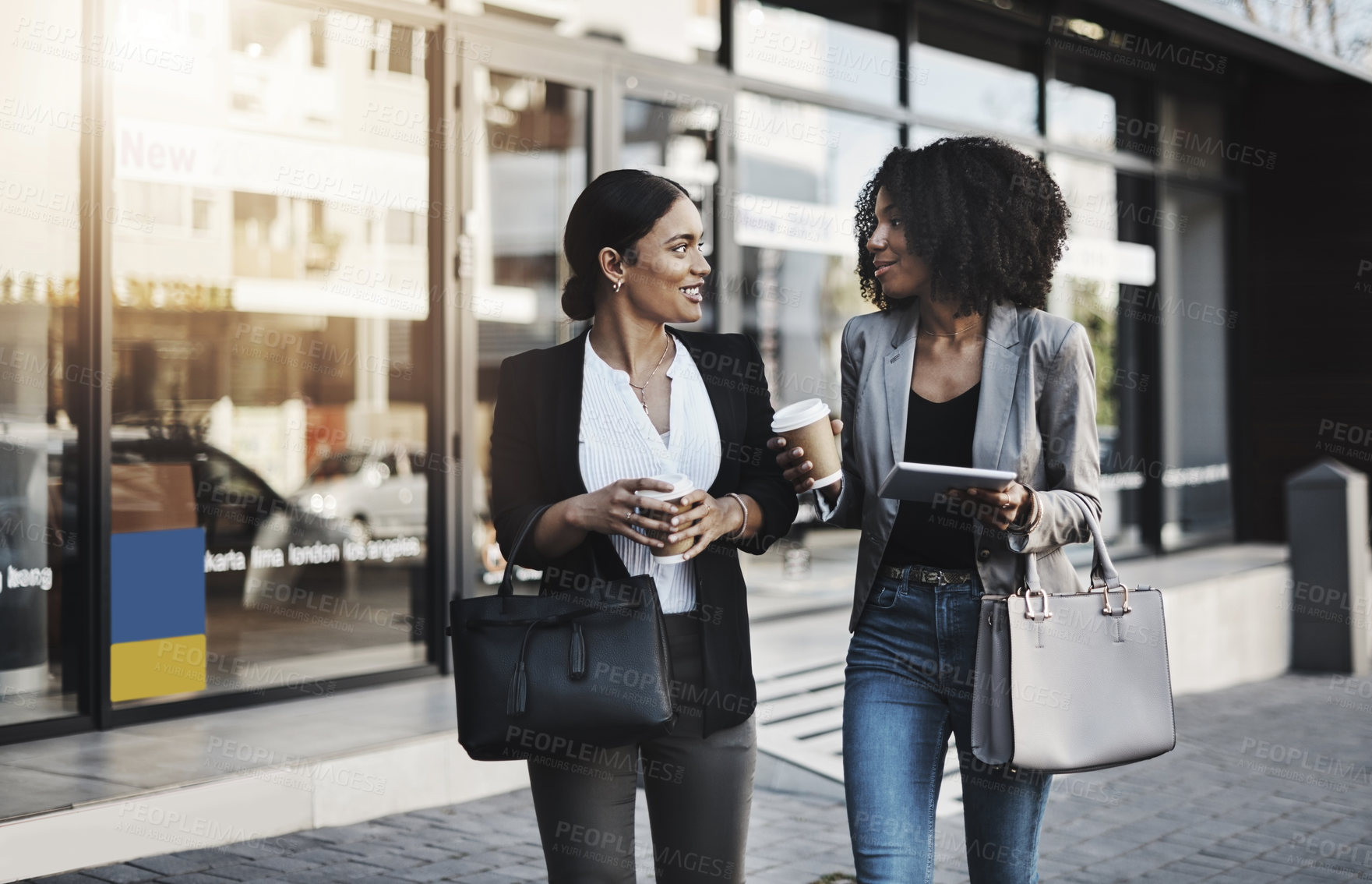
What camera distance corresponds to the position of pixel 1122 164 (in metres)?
11.0

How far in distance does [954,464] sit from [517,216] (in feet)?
18.3

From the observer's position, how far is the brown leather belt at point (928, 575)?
2656 mm

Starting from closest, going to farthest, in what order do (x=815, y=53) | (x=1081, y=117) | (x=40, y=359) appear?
(x=40, y=359)
(x=815, y=53)
(x=1081, y=117)

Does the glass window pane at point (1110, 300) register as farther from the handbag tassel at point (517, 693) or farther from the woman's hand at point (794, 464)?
the handbag tassel at point (517, 693)

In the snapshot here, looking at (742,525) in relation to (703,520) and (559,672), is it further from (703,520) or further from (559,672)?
(559,672)

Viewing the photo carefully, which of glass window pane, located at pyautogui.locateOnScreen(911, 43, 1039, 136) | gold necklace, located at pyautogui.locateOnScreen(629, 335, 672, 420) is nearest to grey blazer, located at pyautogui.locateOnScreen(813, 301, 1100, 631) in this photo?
gold necklace, located at pyautogui.locateOnScreen(629, 335, 672, 420)

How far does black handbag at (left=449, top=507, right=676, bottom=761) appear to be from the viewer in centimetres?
234

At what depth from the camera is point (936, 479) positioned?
233cm

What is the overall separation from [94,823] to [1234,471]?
1068 cm

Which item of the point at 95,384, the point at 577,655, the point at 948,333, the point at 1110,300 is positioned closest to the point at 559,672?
the point at 577,655

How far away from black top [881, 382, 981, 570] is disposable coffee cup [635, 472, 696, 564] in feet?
1.72

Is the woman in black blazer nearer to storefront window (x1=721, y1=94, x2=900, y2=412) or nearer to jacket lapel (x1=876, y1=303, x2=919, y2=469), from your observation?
jacket lapel (x1=876, y1=303, x2=919, y2=469)

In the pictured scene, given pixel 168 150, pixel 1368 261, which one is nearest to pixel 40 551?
pixel 168 150

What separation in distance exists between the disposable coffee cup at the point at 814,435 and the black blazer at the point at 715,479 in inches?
3.1
